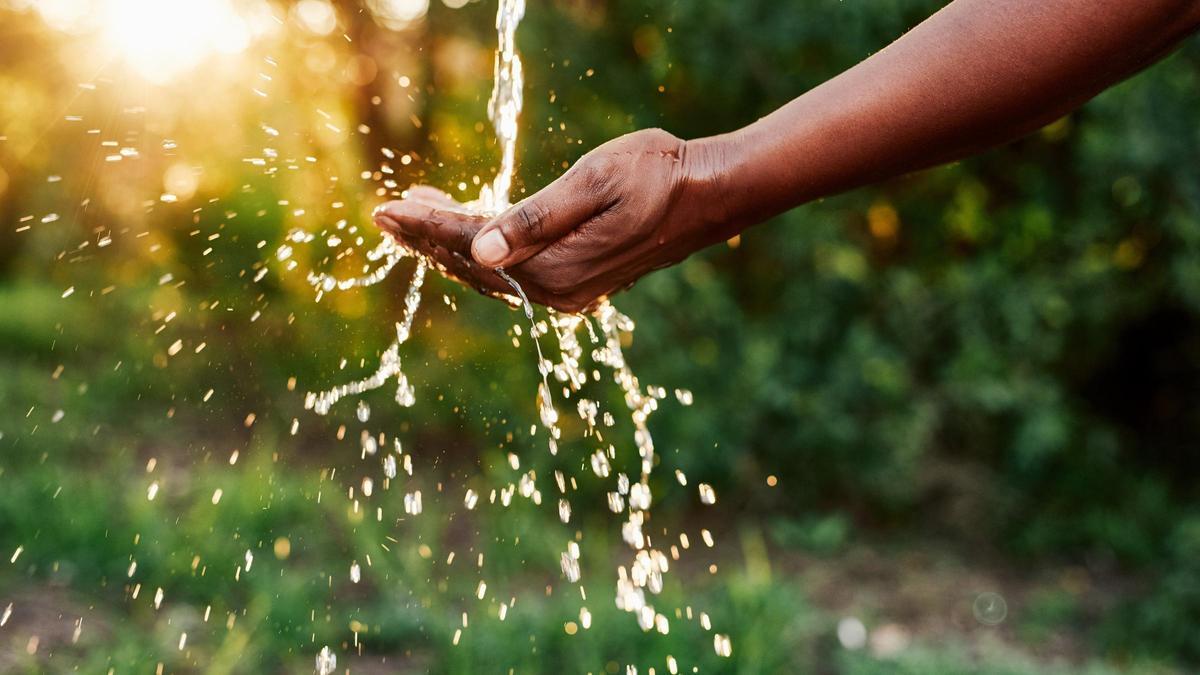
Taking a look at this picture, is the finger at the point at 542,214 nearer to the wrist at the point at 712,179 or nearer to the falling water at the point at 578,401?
the wrist at the point at 712,179

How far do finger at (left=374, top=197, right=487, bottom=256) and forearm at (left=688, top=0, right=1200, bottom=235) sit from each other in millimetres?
413

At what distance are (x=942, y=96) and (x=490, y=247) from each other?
2.41ft

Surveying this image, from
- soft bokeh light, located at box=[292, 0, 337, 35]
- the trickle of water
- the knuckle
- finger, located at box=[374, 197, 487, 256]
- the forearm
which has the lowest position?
the trickle of water

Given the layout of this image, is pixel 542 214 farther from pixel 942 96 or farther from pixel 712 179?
pixel 942 96

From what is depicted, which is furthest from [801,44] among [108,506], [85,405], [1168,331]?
[85,405]

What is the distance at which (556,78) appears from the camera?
14.2ft

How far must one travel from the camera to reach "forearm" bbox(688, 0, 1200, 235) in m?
1.43

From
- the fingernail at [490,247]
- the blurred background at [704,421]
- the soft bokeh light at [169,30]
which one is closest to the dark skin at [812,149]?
the fingernail at [490,247]

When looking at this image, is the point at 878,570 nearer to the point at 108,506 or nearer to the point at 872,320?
the point at 872,320

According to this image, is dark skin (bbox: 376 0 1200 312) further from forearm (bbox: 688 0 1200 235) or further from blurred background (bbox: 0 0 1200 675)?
blurred background (bbox: 0 0 1200 675)

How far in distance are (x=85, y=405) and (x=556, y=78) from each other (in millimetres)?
2970

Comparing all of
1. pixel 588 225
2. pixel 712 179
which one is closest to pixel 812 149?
pixel 712 179

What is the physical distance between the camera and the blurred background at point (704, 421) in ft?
11.1

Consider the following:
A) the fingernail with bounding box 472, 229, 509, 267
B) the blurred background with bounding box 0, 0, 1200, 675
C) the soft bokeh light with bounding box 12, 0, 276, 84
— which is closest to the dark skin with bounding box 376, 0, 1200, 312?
the fingernail with bounding box 472, 229, 509, 267
